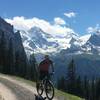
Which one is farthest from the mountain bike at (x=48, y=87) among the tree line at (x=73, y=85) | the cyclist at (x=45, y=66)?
the tree line at (x=73, y=85)

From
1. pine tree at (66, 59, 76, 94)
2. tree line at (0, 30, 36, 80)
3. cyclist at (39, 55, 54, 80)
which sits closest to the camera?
cyclist at (39, 55, 54, 80)

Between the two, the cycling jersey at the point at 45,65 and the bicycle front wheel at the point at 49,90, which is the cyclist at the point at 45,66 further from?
the bicycle front wheel at the point at 49,90

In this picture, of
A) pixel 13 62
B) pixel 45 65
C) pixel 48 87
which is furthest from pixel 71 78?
pixel 45 65

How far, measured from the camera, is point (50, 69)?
2761 cm

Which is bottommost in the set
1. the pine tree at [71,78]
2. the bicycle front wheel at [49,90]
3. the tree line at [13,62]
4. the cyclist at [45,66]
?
the bicycle front wheel at [49,90]

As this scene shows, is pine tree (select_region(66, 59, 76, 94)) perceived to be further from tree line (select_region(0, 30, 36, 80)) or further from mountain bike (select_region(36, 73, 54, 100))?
mountain bike (select_region(36, 73, 54, 100))

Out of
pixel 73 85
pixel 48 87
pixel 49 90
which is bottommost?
pixel 49 90

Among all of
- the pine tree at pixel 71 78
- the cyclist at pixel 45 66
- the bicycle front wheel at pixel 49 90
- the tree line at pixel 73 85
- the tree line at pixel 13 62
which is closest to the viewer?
the cyclist at pixel 45 66

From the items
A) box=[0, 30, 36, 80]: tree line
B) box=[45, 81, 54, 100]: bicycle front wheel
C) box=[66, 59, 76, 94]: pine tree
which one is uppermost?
box=[0, 30, 36, 80]: tree line

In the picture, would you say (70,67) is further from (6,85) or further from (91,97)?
(6,85)

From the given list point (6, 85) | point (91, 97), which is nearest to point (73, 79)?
point (91, 97)

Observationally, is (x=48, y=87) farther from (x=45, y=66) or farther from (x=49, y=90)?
(x=45, y=66)

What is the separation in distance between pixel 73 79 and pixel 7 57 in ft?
83.3

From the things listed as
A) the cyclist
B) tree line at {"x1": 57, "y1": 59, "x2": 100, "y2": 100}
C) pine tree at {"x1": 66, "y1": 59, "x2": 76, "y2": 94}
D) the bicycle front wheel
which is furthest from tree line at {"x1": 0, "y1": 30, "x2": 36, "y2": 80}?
the cyclist
